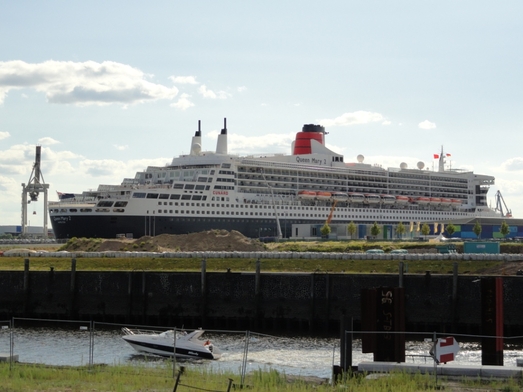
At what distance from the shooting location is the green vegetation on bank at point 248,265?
4869cm

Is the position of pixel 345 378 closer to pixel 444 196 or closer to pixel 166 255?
pixel 166 255

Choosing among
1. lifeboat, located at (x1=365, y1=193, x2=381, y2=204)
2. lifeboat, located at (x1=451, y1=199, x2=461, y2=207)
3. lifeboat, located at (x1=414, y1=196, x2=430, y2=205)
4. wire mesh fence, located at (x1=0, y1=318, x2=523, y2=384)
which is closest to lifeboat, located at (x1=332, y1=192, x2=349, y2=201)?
lifeboat, located at (x1=365, y1=193, x2=381, y2=204)

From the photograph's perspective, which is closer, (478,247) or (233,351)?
(233,351)

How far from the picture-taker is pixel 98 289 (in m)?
40.6

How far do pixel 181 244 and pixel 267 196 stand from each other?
35482 millimetres

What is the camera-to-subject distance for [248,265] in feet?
170

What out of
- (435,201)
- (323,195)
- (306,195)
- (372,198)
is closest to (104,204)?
(306,195)

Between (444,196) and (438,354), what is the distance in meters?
112

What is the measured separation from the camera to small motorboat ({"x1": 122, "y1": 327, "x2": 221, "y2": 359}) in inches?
1112

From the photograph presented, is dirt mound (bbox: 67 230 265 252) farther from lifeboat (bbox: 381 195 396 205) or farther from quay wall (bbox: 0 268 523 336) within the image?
lifeboat (bbox: 381 195 396 205)

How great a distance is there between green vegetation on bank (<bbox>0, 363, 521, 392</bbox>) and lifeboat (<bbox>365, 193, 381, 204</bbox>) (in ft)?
320

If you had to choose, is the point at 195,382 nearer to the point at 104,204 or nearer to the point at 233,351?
the point at 233,351

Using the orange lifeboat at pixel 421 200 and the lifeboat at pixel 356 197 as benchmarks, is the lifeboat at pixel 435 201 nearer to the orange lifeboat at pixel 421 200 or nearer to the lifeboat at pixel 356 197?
the orange lifeboat at pixel 421 200

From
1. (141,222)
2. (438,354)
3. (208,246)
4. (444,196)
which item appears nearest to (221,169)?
(141,222)
